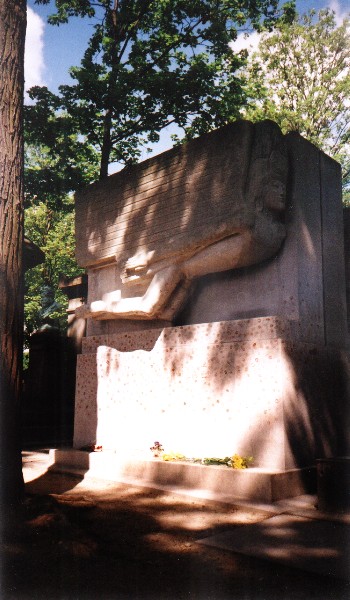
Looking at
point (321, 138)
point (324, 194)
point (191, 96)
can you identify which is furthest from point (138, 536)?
point (321, 138)

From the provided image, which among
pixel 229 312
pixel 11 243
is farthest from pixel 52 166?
pixel 11 243

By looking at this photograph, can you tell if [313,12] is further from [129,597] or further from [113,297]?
[129,597]

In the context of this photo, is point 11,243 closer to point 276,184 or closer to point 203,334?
point 203,334

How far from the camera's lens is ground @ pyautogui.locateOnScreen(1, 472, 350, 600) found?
9.03 ft

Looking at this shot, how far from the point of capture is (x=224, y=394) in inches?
220

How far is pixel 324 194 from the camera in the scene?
6348 mm

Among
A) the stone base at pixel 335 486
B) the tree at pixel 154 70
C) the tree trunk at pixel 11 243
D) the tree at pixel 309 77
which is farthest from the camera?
the tree at pixel 309 77

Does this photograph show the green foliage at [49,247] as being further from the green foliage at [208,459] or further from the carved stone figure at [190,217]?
the green foliage at [208,459]

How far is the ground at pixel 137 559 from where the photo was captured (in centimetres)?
275

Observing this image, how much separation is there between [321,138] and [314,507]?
657 inches

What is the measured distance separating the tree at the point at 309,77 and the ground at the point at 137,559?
15508mm

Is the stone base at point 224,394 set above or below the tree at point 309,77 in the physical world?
below

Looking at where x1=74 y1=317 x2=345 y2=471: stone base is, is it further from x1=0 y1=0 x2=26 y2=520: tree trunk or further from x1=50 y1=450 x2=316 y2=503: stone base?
x1=0 y1=0 x2=26 y2=520: tree trunk

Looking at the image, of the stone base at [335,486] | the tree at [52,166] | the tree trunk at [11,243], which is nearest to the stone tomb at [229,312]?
the stone base at [335,486]
